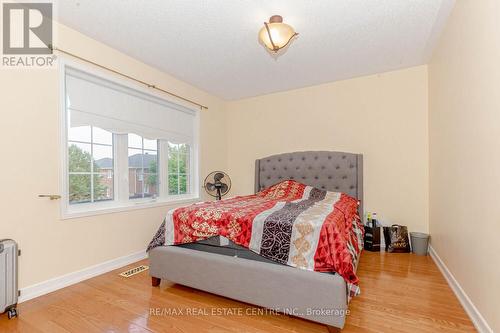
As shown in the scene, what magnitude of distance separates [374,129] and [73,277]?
3883 millimetres

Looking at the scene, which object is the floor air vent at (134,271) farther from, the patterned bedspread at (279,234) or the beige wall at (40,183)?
the patterned bedspread at (279,234)

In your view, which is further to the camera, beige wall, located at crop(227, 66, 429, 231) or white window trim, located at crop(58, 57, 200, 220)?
beige wall, located at crop(227, 66, 429, 231)

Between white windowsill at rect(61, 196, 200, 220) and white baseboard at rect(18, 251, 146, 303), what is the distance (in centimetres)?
53

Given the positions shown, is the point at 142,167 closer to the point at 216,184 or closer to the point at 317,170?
the point at 216,184

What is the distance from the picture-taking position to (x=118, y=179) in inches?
117

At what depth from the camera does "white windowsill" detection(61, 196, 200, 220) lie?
7.96 ft

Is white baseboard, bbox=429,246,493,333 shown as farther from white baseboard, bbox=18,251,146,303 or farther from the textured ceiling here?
white baseboard, bbox=18,251,146,303

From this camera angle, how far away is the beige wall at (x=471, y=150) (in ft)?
4.95

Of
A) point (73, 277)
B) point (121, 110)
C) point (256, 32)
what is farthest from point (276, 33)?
point (73, 277)

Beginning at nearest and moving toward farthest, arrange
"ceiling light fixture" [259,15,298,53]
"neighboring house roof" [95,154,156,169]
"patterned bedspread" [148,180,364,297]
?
"patterned bedspread" [148,180,364,297], "ceiling light fixture" [259,15,298,53], "neighboring house roof" [95,154,156,169]

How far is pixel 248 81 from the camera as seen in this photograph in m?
3.77

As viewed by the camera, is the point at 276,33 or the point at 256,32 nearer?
the point at 276,33

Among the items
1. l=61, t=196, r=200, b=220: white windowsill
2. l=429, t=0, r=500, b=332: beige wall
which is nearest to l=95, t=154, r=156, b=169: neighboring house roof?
l=61, t=196, r=200, b=220: white windowsill

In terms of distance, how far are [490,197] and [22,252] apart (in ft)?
11.0
